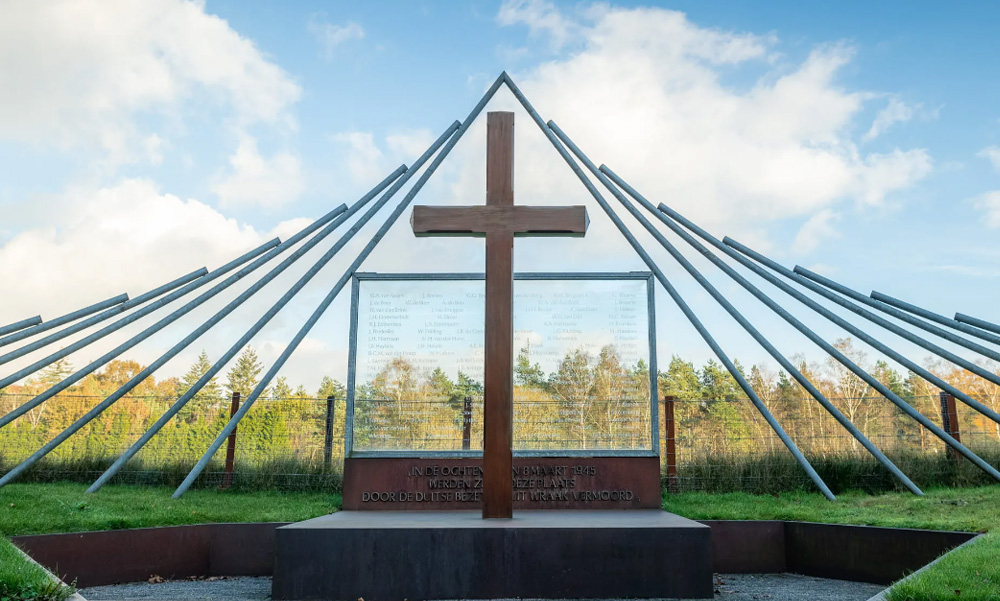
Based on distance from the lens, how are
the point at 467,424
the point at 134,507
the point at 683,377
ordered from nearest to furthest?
the point at 134,507
the point at 467,424
the point at 683,377

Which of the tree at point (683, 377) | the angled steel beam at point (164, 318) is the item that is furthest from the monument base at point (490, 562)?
the tree at point (683, 377)

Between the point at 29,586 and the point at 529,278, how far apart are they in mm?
5218

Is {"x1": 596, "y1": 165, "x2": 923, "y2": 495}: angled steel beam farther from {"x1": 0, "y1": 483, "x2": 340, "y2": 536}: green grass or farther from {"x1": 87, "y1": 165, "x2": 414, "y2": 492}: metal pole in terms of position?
{"x1": 0, "y1": 483, "x2": 340, "y2": 536}: green grass

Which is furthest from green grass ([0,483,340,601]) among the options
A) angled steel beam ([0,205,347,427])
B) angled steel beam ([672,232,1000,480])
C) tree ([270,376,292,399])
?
tree ([270,376,292,399])

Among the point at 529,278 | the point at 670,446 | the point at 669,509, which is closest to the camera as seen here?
the point at 669,509

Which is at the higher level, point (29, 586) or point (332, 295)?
point (332, 295)

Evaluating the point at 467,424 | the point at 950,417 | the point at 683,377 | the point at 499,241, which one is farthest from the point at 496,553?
the point at 683,377

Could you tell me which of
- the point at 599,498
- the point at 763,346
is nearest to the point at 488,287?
the point at 599,498

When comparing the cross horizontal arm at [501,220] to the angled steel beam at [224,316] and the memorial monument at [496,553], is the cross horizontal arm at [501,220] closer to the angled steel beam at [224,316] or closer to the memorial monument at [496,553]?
the memorial monument at [496,553]

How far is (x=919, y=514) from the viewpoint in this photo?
639 centimetres

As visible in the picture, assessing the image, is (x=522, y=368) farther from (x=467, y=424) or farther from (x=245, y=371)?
(x=245, y=371)

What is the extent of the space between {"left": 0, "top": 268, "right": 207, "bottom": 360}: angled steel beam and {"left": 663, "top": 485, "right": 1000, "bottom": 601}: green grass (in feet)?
17.1

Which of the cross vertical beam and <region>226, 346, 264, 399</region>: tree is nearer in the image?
the cross vertical beam

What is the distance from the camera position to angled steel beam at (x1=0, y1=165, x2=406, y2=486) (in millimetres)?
6871
